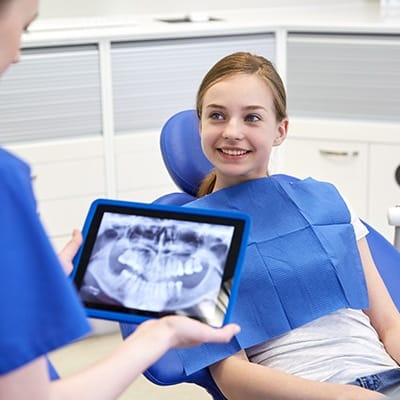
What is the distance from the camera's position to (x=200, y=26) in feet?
10.3

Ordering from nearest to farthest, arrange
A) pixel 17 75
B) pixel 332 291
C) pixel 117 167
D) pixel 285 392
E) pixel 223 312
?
1. pixel 223 312
2. pixel 285 392
3. pixel 332 291
4. pixel 17 75
5. pixel 117 167

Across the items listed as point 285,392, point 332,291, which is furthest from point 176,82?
point 285,392

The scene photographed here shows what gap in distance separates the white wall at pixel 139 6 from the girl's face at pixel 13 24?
8.11 ft

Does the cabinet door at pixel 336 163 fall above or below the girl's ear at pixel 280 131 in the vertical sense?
below

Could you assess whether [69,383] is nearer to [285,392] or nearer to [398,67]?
[285,392]

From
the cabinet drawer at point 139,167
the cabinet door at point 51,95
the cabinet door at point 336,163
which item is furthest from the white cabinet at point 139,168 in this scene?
the cabinet door at point 336,163

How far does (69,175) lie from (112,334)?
53 cm

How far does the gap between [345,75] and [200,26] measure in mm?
519

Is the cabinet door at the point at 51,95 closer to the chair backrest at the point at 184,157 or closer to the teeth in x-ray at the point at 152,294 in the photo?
the chair backrest at the point at 184,157

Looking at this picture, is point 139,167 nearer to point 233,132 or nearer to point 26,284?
point 233,132

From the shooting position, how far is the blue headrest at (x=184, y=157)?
2.07 metres

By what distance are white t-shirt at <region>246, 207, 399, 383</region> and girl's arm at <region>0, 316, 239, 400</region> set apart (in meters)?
0.53

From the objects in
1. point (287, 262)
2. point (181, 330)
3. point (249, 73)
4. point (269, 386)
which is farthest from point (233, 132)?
point (181, 330)

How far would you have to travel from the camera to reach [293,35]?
3.20 meters
